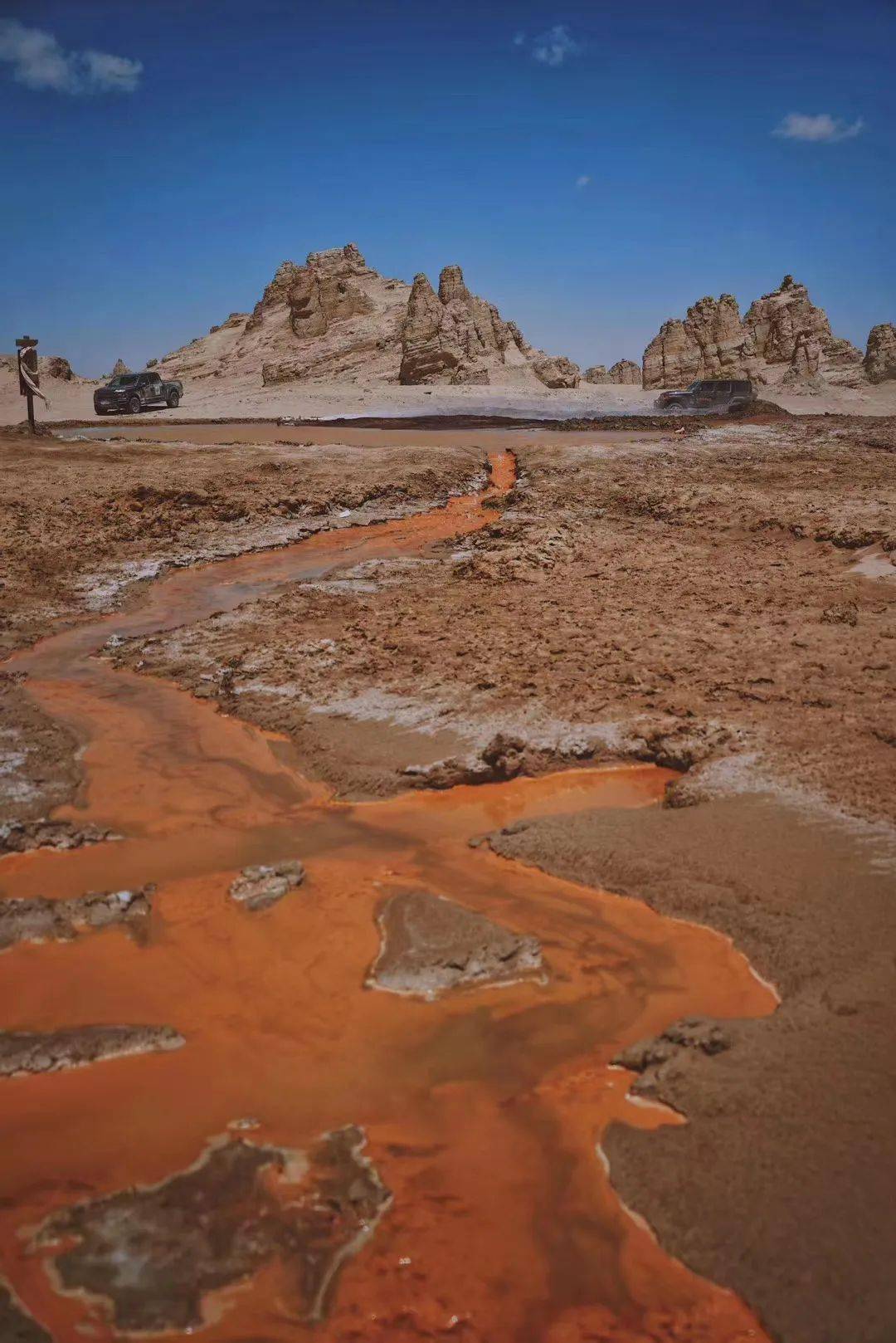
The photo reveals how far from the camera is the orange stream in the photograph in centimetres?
244

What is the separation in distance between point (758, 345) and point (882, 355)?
17.6 feet

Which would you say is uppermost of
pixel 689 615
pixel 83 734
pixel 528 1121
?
pixel 689 615

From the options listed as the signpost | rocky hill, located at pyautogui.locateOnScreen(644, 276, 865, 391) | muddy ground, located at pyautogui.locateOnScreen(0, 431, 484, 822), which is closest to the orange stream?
muddy ground, located at pyautogui.locateOnScreen(0, 431, 484, 822)

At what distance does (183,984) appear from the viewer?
3914mm

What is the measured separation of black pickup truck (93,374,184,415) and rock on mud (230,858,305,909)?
27.6 m

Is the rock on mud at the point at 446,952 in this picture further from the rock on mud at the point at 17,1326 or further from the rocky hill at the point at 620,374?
the rocky hill at the point at 620,374

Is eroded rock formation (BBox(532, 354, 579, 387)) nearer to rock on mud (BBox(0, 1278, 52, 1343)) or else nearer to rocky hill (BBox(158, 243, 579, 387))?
rocky hill (BBox(158, 243, 579, 387))

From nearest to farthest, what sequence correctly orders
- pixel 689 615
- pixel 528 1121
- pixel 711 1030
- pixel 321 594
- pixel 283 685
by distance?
pixel 528 1121 → pixel 711 1030 → pixel 283 685 → pixel 689 615 → pixel 321 594

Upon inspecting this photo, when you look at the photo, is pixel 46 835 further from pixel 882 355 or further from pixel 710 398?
pixel 882 355

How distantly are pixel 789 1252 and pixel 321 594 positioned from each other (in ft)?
27.2

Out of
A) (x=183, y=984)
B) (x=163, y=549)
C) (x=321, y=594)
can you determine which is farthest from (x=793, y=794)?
(x=163, y=549)

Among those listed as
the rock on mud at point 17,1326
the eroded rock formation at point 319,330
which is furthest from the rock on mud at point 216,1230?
the eroded rock formation at point 319,330

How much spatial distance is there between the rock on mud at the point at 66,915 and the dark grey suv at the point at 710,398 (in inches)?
1052

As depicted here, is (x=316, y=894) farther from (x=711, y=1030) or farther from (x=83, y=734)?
(x=83, y=734)
